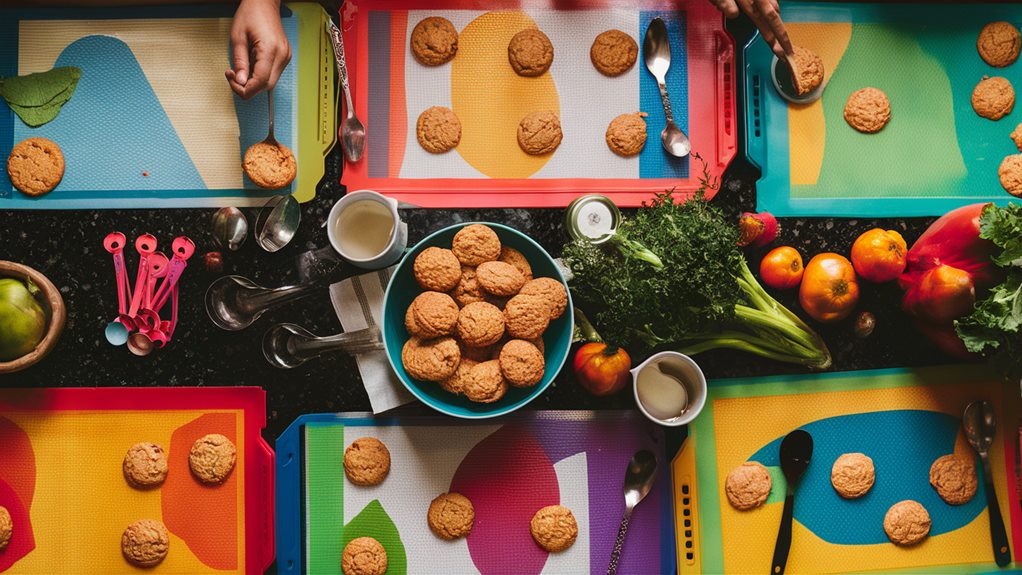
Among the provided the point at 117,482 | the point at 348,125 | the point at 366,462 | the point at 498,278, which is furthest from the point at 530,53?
the point at 117,482

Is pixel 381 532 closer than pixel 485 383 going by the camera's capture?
No

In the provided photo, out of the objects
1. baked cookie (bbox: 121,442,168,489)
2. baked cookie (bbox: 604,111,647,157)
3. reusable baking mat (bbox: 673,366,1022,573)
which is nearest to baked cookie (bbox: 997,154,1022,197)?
reusable baking mat (bbox: 673,366,1022,573)

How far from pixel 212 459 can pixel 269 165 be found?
2.22 feet

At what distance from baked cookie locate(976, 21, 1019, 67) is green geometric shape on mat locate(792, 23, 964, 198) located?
0.11m

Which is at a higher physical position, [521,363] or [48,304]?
[48,304]

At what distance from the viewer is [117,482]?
1.57 m

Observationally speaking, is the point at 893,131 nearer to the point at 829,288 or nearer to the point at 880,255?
→ the point at 880,255

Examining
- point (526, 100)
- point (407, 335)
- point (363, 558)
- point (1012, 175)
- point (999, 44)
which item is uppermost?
point (999, 44)

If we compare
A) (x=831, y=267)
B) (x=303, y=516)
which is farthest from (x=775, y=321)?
(x=303, y=516)

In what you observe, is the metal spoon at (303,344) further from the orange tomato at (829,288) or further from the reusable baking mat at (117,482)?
the orange tomato at (829,288)

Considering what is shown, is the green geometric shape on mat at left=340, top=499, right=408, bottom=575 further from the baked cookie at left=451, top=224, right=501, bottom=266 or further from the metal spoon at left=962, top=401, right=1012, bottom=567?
the metal spoon at left=962, top=401, right=1012, bottom=567

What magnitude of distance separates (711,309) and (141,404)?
1281mm

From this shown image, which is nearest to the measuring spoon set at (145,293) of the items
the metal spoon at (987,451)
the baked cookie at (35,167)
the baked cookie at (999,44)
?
the baked cookie at (35,167)

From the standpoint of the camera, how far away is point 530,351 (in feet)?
4.65
